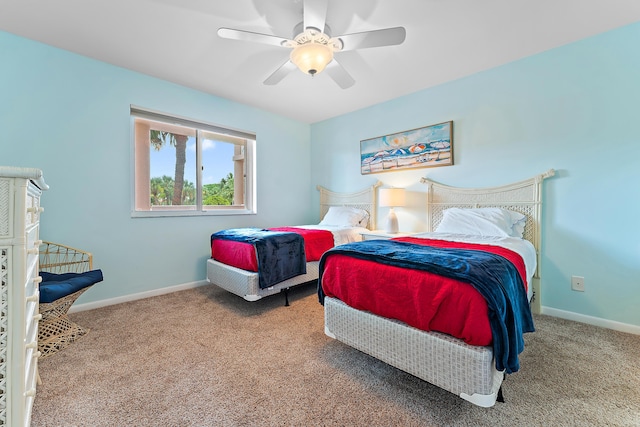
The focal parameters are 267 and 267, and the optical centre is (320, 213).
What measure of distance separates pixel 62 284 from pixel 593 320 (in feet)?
13.9

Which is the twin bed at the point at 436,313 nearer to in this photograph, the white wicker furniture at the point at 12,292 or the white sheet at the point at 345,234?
the white sheet at the point at 345,234

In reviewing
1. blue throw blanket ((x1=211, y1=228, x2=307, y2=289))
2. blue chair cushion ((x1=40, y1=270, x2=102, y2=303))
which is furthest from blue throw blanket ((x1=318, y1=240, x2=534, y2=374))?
blue chair cushion ((x1=40, y1=270, x2=102, y2=303))

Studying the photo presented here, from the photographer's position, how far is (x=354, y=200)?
414 cm

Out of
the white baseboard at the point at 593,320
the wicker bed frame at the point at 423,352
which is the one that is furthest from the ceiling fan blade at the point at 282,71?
the white baseboard at the point at 593,320

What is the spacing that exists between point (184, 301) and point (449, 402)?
2603 mm

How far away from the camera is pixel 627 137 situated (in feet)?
7.18

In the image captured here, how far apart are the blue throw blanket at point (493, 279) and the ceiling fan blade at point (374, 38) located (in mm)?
1438

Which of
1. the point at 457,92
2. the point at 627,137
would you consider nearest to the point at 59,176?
the point at 457,92

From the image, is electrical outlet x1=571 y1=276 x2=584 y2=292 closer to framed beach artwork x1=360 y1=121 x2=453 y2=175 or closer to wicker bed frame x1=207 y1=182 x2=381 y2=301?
framed beach artwork x1=360 y1=121 x2=453 y2=175

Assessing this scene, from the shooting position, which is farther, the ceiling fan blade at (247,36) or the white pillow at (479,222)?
the white pillow at (479,222)

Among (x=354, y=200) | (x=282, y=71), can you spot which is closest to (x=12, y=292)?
(x=282, y=71)

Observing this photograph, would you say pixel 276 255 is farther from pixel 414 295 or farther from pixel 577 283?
pixel 577 283

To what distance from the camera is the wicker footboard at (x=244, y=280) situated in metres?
2.50

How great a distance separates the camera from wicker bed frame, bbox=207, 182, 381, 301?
98.7 inches
